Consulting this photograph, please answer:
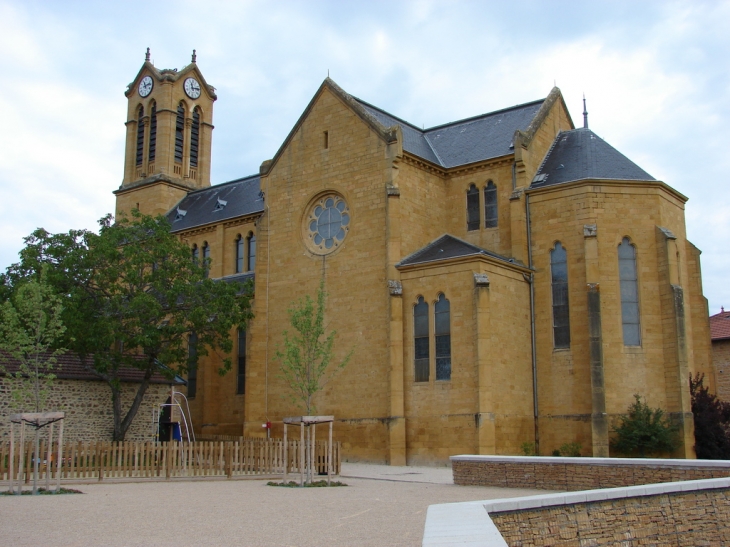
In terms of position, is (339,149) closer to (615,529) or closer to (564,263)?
(564,263)

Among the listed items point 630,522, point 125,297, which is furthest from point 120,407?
point 630,522

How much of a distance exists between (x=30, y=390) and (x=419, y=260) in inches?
629

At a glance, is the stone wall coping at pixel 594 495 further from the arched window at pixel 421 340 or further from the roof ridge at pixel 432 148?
the roof ridge at pixel 432 148

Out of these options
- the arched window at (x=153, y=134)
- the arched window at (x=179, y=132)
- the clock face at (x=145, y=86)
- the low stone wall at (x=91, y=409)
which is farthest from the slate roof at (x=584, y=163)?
the clock face at (x=145, y=86)

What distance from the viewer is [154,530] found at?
530 inches

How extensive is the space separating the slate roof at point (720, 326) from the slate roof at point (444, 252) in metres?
18.9

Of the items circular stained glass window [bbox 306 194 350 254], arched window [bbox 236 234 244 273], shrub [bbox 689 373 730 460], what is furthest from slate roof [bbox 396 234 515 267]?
arched window [bbox 236 234 244 273]

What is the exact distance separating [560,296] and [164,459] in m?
18.0

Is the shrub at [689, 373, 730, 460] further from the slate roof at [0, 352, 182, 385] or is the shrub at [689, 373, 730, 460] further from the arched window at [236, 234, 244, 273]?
the arched window at [236, 234, 244, 273]

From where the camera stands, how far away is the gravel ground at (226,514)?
12.5 m

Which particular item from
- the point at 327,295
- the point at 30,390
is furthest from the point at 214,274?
the point at 30,390

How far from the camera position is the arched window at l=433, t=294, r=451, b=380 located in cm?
3291

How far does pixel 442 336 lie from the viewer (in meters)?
33.2

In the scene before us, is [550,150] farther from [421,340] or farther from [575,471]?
[575,471]
